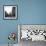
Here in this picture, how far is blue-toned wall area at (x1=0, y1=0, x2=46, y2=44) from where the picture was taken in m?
4.91

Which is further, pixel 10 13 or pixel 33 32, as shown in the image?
pixel 10 13

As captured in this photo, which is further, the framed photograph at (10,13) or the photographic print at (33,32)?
the framed photograph at (10,13)

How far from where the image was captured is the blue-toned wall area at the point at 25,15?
4.91 metres

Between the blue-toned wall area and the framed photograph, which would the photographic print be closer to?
the blue-toned wall area

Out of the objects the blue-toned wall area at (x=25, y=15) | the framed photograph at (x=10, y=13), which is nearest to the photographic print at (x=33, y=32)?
the blue-toned wall area at (x=25, y=15)

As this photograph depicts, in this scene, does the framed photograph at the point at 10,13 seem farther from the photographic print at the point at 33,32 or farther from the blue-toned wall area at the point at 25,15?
the photographic print at the point at 33,32

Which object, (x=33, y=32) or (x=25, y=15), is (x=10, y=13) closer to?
(x=25, y=15)

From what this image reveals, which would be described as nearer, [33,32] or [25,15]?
[33,32]

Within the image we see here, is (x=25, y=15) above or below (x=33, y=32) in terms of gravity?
above

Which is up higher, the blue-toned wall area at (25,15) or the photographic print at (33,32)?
the blue-toned wall area at (25,15)

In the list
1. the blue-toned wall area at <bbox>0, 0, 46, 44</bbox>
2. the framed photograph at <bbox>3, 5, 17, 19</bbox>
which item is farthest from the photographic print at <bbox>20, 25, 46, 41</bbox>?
the framed photograph at <bbox>3, 5, 17, 19</bbox>

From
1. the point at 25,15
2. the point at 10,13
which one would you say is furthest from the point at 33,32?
the point at 10,13

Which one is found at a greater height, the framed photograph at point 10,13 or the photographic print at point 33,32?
the framed photograph at point 10,13

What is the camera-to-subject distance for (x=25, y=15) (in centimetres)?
492
